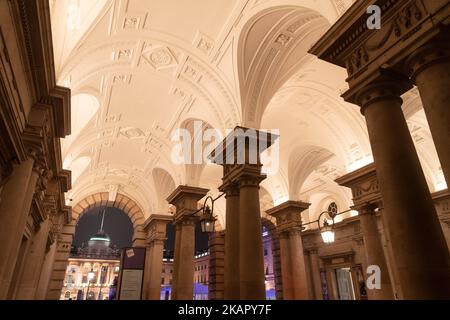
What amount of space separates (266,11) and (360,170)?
507 centimetres

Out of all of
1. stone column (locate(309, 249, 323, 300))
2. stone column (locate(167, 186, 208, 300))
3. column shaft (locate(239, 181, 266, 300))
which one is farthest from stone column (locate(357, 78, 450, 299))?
stone column (locate(309, 249, 323, 300))

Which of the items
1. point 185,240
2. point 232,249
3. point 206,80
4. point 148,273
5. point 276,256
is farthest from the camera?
point 276,256

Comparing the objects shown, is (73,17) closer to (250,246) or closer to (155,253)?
(250,246)

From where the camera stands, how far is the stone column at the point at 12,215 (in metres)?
4.53

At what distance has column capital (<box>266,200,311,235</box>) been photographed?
12.1m

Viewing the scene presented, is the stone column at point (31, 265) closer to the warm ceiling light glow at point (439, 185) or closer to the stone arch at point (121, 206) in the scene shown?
the stone arch at point (121, 206)

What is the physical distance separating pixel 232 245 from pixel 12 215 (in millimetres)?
4322

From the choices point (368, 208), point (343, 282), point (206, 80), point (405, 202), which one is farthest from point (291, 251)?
point (405, 202)

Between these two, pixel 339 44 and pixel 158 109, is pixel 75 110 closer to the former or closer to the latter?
pixel 158 109

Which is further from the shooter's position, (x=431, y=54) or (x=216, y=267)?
(x=216, y=267)

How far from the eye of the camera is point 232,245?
23.0 feet

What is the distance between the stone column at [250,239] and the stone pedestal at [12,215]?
404 centimetres
